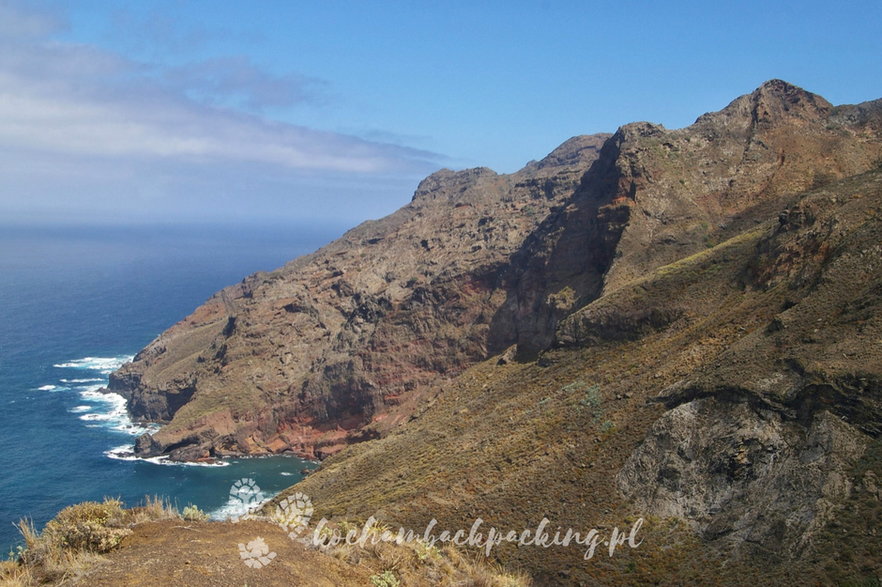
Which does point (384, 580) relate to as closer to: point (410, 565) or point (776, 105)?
point (410, 565)

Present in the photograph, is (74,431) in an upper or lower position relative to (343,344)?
lower

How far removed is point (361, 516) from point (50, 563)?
1891 cm

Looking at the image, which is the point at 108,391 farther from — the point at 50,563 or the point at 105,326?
the point at 50,563

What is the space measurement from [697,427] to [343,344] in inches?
2303

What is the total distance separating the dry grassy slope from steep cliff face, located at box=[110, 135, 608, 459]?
2925cm

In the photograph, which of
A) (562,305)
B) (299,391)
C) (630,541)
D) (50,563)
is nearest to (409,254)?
(299,391)

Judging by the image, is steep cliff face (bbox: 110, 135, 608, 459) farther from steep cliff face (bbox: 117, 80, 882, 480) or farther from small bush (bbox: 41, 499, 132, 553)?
small bush (bbox: 41, 499, 132, 553)

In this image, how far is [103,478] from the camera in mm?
65500

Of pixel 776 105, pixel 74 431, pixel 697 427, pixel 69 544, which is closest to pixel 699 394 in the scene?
pixel 697 427

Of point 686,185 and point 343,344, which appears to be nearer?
point 686,185

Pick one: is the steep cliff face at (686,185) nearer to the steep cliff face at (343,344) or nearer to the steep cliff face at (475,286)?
the steep cliff face at (475,286)

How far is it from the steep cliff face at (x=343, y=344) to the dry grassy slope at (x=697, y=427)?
29247 millimetres

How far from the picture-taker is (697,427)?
26469mm

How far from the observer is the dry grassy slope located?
21312mm
